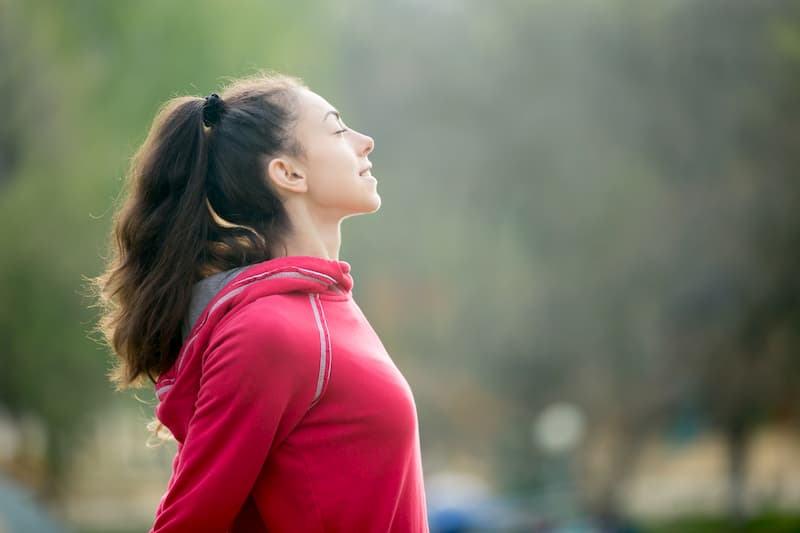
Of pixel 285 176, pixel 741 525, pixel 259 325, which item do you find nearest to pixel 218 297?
pixel 259 325

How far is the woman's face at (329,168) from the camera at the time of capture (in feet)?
6.31

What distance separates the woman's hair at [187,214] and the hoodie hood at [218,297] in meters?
0.04

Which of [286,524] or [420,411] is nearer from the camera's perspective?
[286,524]

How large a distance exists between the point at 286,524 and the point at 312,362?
0.27 metres

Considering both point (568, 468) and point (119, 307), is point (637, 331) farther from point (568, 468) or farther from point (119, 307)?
point (119, 307)

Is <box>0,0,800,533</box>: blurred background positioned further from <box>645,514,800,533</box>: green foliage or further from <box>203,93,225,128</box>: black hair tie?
<box>203,93,225,128</box>: black hair tie

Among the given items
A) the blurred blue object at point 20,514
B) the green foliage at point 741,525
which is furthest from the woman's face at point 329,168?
the green foliage at point 741,525

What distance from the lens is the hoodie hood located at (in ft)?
5.77

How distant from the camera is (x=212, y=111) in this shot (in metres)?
1.95

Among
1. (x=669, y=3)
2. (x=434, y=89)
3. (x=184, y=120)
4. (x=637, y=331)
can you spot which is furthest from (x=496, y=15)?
(x=184, y=120)

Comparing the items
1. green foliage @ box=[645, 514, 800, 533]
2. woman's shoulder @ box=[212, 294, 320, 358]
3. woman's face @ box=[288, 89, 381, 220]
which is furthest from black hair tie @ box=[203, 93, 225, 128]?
green foliage @ box=[645, 514, 800, 533]

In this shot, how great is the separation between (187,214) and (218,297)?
177 millimetres

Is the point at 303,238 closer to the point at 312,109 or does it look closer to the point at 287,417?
the point at 312,109

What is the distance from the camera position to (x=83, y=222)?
13.8 m
